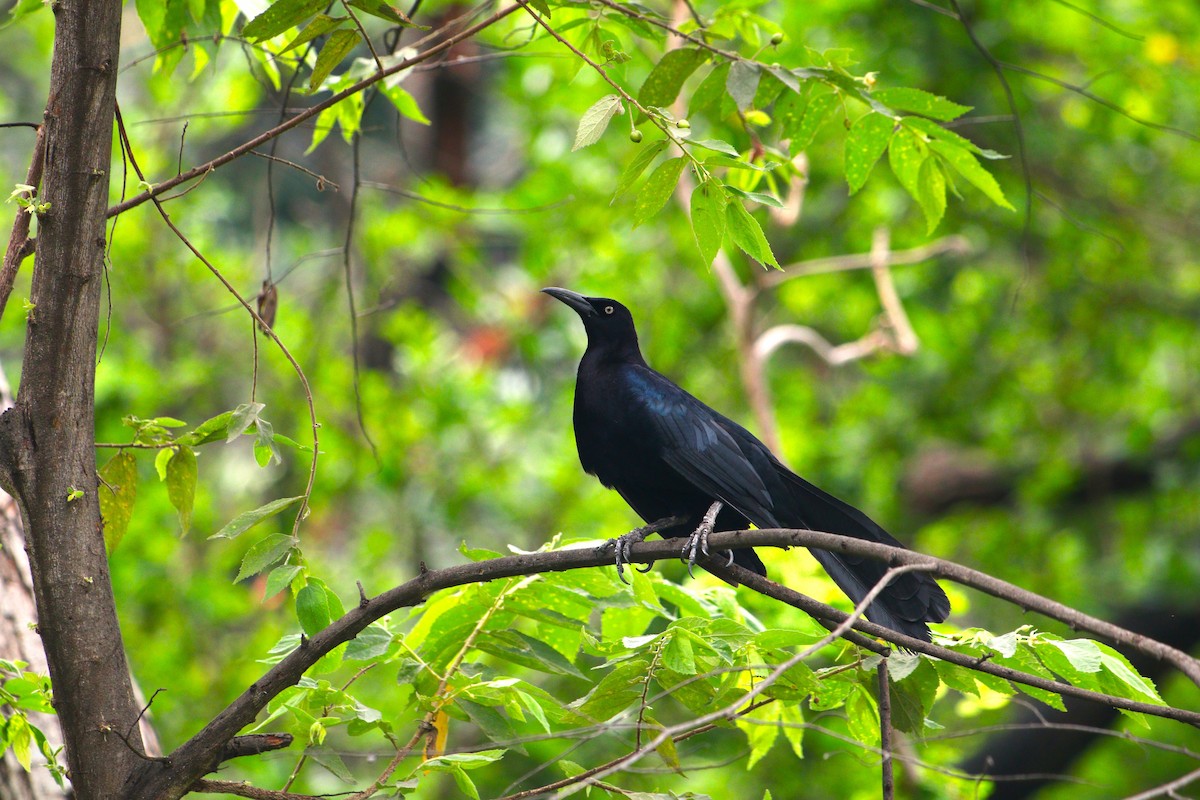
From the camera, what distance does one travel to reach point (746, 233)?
7.22 feet

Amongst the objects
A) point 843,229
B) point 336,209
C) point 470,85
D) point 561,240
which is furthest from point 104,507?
point 470,85

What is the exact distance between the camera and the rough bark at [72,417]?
78.0 inches

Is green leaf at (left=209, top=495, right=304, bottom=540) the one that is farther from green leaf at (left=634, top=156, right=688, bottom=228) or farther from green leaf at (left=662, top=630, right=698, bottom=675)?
green leaf at (left=634, top=156, right=688, bottom=228)

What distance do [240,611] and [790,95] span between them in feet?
18.5

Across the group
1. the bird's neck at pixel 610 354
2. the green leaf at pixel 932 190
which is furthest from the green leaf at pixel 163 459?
the green leaf at pixel 932 190

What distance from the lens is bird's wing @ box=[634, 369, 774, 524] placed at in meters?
3.05

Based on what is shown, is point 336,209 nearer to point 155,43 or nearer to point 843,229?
point 843,229

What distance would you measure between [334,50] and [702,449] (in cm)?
148

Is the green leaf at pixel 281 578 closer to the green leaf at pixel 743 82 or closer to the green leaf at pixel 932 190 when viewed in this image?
the green leaf at pixel 743 82

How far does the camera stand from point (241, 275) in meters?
8.38

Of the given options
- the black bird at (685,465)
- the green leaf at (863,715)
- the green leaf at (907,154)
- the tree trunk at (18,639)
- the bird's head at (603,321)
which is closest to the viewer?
the green leaf at (863,715)

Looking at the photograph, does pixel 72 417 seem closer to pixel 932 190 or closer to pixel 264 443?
pixel 264 443

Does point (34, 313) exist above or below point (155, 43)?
below

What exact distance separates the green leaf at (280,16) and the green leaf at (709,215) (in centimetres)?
85
